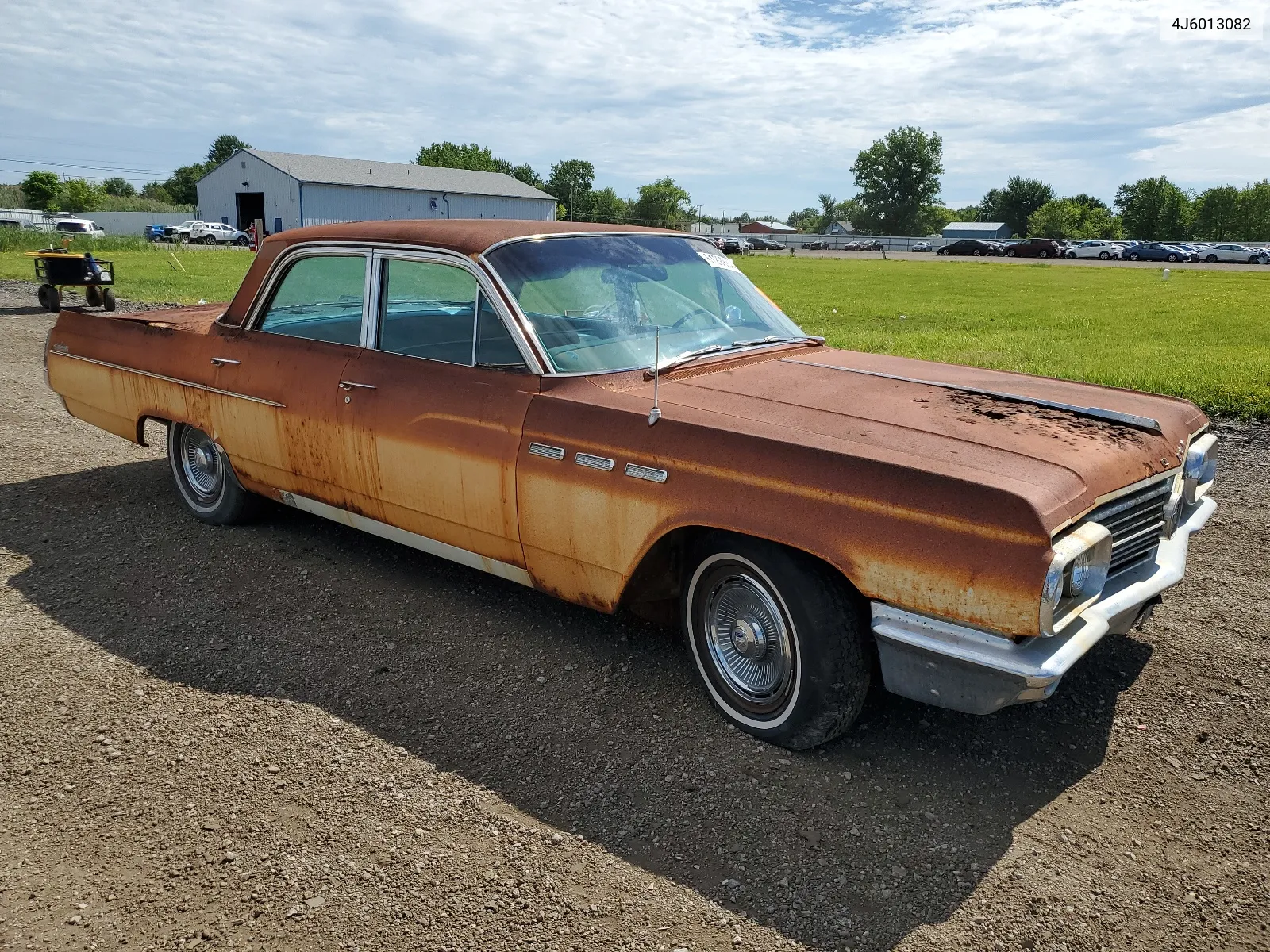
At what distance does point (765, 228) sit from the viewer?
141 m

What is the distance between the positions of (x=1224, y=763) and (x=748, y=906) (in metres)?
1.76

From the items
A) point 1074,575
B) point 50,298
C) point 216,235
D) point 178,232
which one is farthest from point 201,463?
point 178,232

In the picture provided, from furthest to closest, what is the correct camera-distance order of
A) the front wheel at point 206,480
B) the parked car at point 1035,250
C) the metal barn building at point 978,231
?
1. the metal barn building at point 978,231
2. the parked car at point 1035,250
3. the front wheel at point 206,480

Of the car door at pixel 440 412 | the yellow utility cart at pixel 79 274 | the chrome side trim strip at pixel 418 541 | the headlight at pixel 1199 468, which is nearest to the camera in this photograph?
the headlight at pixel 1199 468

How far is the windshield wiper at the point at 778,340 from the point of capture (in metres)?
4.19

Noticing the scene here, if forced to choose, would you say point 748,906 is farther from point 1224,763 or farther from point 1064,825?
point 1224,763

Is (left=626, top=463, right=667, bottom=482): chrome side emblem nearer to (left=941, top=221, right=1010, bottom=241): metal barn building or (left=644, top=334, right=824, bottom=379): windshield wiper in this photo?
(left=644, top=334, right=824, bottom=379): windshield wiper

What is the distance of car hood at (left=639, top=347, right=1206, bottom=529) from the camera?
2.80 meters

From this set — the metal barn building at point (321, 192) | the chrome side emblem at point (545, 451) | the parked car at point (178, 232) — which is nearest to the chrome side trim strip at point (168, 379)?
the chrome side emblem at point (545, 451)

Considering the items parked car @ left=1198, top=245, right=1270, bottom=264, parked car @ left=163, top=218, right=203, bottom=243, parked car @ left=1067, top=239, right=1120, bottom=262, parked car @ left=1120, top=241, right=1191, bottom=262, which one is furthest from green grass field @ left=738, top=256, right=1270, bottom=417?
parked car @ left=163, top=218, right=203, bottom=243

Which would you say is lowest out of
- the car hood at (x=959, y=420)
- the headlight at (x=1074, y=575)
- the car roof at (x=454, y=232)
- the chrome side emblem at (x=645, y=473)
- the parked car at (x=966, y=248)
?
the headlight at (x=1074, y=575)

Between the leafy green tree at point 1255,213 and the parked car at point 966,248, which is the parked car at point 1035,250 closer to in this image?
the parked car at point 966,248

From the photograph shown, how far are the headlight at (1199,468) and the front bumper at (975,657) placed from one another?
33.1 inches

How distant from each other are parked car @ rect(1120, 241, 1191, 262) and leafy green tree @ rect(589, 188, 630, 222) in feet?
176
